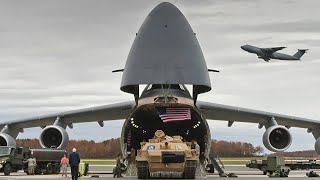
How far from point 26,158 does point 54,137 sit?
255 cm

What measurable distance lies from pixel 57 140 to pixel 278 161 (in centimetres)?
1065

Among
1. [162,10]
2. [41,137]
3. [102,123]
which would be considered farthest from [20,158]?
[162,10]

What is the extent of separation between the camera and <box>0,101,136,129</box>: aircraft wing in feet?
88.8

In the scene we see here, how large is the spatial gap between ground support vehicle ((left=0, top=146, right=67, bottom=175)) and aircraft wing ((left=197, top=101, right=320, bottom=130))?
313 inches

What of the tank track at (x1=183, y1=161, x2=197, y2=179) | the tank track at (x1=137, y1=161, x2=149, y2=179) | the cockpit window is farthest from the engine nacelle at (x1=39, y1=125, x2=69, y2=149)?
the tank track at (x1=183, y1=161, x2=197, y2=179)

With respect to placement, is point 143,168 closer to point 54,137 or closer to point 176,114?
point 176,114

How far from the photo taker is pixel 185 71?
70.0 feet

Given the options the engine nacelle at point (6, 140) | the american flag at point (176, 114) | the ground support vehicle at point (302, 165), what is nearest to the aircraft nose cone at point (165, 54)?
the american flag at point (176, 114)

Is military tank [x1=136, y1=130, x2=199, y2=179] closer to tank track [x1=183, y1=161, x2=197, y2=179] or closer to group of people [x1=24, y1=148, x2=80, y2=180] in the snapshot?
tank track [x1=183, y1=161, x2=197, y2=179]

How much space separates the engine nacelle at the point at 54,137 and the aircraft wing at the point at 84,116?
1.13 meters

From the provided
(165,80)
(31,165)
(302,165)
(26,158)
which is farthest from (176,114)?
(302,165)

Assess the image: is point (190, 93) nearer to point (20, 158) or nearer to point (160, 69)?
point (160, 69)

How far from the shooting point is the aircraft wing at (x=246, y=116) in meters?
27.2

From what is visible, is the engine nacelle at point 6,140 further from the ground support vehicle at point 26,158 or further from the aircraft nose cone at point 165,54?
the aircraft nose cone at point 165,54
